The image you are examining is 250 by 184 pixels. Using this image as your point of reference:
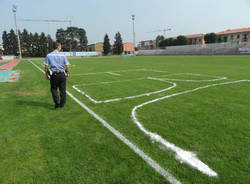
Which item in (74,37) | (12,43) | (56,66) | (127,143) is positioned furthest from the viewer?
(74,37)

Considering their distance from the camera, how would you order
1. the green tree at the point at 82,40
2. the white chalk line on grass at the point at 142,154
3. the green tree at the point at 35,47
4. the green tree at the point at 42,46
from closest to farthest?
the white chalk line on grass at the point at 142,154 < the green tree at the point at 35,47 < the green tree at the point at 42,46 < the green tree at the point at 82,40

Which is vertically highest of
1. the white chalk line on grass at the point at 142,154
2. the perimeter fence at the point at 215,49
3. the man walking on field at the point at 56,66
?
the perimeter fence at the point at 215,49

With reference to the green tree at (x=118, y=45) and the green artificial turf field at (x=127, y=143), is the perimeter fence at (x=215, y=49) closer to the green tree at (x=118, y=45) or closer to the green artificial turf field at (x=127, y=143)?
the green tree at (x=118, y=45)

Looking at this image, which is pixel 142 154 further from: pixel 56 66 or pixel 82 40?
pixel 82 40

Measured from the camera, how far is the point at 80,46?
100500 millimetres

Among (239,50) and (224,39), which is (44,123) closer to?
(239,50)

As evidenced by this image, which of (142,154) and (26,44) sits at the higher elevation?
(26,44)

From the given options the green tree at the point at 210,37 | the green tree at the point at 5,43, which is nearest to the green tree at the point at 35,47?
the green tree at the point at 5,43

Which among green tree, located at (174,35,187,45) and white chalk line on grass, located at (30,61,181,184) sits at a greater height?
green tree, located at (174,35,187,45)

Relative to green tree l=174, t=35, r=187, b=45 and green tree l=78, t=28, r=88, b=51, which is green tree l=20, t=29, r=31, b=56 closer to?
green tree l=78, t=28, r=88, b=51

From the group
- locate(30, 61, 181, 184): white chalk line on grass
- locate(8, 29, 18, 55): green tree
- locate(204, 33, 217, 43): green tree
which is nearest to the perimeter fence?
locate(204, 33, 217, 43): green tree

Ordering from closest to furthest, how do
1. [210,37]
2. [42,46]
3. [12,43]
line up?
[210,37] → [42,46] → [12,43]

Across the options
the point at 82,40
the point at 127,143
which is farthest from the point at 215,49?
the point at 82,40

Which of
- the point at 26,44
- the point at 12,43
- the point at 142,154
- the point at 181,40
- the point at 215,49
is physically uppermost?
the point at 12,43
